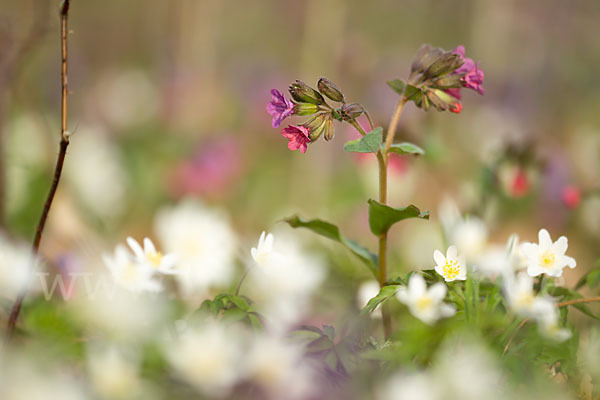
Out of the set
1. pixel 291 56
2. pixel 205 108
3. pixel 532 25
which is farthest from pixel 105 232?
pixel 532 25

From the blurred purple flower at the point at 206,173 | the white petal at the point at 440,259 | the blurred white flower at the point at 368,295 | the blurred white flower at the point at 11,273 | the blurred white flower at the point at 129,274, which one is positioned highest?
the white petal at the point at 440,259

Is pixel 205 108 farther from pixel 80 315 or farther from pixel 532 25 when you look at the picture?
pixel 532 25

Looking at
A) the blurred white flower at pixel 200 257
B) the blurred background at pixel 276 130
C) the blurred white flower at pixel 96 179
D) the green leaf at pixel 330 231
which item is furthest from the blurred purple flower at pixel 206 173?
the green leaf at pixel 330 231

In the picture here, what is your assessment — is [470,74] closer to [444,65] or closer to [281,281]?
[444,65]

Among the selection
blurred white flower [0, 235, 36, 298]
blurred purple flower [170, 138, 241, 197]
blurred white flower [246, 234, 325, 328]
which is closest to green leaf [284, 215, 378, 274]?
blurred white flower [246, 234, 325, 328]

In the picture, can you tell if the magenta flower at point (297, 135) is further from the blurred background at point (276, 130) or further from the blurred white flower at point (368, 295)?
the blurred background at point (276, 130)


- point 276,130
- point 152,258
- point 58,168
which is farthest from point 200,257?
point 276,130
